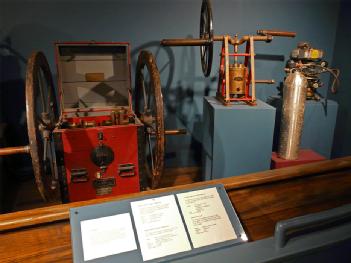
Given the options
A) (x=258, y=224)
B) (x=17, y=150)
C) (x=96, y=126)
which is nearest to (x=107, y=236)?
(x=258, y=224)

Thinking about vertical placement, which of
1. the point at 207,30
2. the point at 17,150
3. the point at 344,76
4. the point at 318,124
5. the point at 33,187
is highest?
the point at 207,30

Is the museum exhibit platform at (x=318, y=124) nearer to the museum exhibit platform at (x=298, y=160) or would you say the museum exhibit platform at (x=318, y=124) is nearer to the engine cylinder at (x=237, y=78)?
the museum exhibit platform at (x=298, y=160)

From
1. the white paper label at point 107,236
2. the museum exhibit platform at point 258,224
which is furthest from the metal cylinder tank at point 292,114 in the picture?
the white paper label at point 107,236

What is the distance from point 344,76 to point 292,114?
102cm

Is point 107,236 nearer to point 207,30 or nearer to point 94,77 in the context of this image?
point 207,30

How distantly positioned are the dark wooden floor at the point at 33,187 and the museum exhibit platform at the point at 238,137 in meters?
0.44

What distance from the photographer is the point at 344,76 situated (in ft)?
9.29

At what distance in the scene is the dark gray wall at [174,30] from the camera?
90.6 inches

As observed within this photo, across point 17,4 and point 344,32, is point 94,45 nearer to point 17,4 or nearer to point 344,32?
point 17,4

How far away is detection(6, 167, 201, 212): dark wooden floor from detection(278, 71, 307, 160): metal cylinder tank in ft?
2.66

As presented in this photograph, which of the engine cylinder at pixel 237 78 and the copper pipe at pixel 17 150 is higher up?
the engine cylinder at pixel 237 78

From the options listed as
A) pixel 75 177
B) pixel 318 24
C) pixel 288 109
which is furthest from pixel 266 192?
pixel 318 24

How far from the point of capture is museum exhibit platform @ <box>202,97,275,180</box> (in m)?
2.07

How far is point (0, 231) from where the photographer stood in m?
0.78
